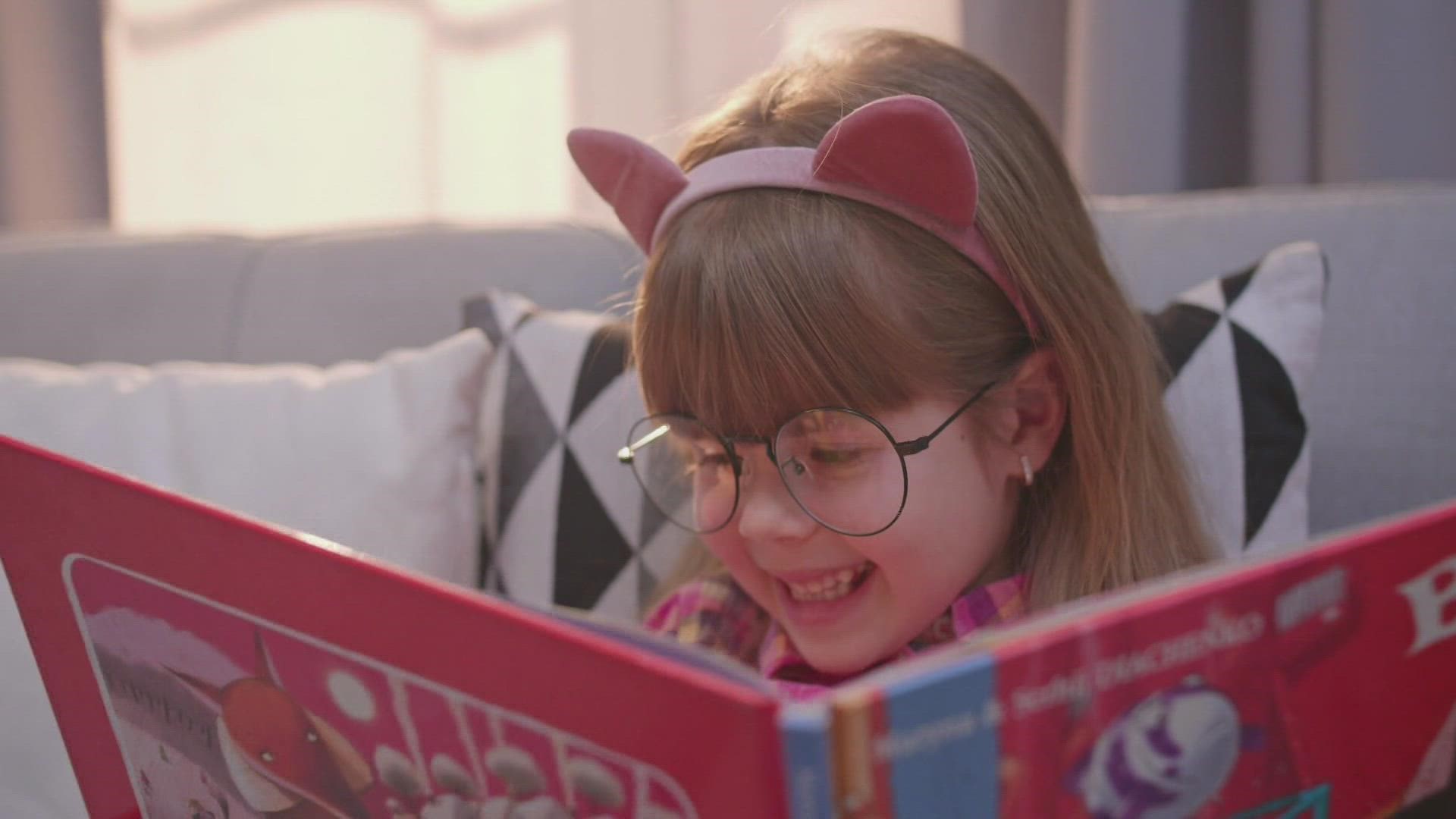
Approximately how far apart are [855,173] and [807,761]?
45 cm

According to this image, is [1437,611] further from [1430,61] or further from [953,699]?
[1430,61]

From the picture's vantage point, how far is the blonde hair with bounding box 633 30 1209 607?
0.69 metres

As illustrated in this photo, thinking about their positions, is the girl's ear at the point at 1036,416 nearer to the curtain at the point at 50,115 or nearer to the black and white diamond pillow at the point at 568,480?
the black and white diamond pillow at the point at 568,480

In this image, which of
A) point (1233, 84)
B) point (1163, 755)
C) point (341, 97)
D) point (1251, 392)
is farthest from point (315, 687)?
point (341, 97)

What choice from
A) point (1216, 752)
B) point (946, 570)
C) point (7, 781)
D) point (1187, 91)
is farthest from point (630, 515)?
point (1187, 91)

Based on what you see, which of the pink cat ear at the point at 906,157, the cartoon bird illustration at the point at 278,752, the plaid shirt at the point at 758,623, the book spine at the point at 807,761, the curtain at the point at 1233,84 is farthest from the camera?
the curtain at the point at 1233,84

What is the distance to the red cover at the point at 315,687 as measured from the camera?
1.16 feet

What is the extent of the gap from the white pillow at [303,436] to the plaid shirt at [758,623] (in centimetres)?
19

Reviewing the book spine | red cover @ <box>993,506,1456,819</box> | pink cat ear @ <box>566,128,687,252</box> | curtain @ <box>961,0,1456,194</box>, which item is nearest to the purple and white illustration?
red cover @ <box>993,506,1456,819</box>

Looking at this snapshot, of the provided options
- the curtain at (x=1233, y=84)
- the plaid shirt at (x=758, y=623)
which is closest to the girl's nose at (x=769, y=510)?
the plaid shirt at (x=758, y=623)

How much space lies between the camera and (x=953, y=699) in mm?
333

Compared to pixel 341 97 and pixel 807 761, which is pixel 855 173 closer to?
pixel 807 761

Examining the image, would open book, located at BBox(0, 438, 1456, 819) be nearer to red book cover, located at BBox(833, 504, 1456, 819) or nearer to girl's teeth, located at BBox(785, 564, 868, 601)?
red book cover, located at BBox(833, 504, 1456, 819)

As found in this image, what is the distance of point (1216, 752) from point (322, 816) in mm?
338
